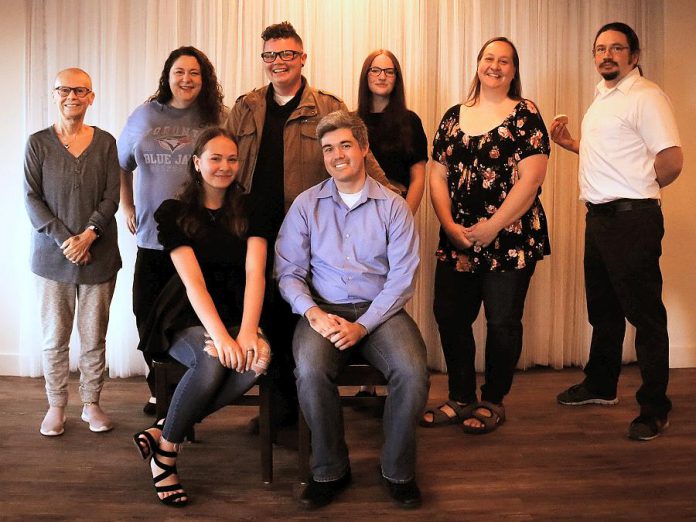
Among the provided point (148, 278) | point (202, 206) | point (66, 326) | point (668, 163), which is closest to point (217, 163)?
point (202, 206)

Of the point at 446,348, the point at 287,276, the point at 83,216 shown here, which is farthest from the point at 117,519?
the point at 446,348

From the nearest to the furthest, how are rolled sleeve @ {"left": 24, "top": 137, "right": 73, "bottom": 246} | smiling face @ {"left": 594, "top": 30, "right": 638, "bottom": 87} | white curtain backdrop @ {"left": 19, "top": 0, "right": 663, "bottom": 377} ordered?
rolled sleeve @ {"left": 24, "top": 137, "right": 73, "bottom": 246} < smiling face @ {"left": 594, "top": 30, "right": 638, "bottom": 87} < white curtain backdrop @ {"left": 19, "top": 0, "right": 663, "bottom": 377}

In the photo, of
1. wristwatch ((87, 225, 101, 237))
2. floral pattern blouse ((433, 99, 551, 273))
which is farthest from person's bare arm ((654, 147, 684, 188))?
wristwatch ((87, 225, 101, 237))

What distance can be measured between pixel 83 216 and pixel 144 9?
139cm

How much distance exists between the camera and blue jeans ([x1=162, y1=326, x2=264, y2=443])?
7.97ft

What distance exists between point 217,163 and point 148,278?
73 cm

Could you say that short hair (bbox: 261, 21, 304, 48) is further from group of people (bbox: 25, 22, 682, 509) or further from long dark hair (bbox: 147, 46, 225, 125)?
long dark hair (bbox: 147, 46, 225, 125)

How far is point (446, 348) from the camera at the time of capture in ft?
10.6

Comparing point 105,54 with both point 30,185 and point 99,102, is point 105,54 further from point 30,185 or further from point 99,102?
point 30,185

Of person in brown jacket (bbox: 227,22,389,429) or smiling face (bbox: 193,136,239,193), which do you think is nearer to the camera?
smiling face (bbox: 193,136,239,193)

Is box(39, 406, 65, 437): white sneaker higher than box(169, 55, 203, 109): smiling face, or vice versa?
box(169, 55, 203, 109): smiling face

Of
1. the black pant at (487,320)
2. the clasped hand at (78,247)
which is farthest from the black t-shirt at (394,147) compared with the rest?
the clasped hand at (78,247)

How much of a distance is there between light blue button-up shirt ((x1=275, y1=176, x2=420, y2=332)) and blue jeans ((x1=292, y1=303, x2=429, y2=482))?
16cm

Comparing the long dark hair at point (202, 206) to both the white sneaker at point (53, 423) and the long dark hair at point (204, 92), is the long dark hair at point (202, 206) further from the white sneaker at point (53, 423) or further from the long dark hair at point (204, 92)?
the white sneaker at point (53, 423)
